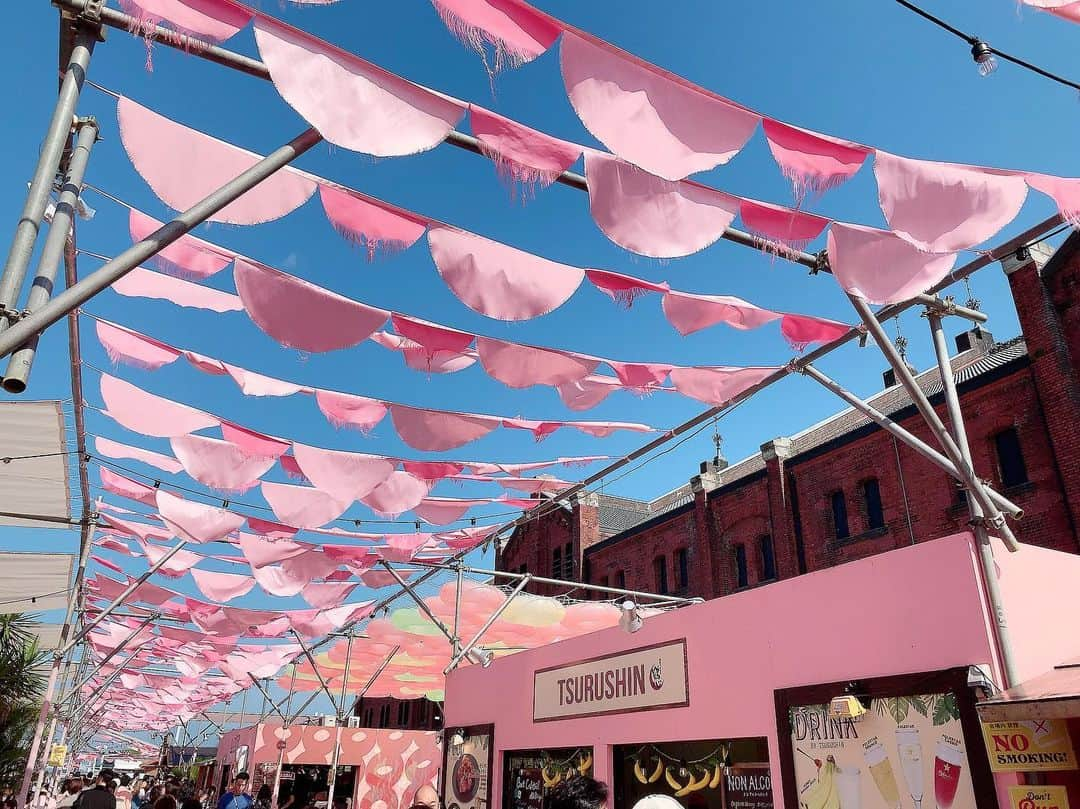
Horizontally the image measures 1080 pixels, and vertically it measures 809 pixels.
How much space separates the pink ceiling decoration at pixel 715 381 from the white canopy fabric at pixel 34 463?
551 centimetres

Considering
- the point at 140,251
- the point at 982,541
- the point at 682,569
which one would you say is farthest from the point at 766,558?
the point at 140,251

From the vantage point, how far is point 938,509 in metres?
17.1

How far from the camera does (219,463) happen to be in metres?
6.57

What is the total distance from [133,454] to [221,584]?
4.56 metres

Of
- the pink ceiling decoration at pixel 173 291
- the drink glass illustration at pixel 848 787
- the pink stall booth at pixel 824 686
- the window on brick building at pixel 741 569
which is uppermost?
the window on brick building at pixel 741 569

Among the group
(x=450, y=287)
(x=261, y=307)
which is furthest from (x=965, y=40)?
(x=261, y=307)

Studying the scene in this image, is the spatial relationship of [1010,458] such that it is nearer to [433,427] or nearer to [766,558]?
[766,558]

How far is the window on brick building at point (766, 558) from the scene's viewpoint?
861 inches

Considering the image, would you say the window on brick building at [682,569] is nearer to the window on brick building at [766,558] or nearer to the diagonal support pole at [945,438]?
the window on brick building at [766,558]

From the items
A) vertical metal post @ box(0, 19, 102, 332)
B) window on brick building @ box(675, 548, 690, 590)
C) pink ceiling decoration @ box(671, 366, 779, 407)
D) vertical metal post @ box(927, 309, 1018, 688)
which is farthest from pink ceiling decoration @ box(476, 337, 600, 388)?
window on brick building @ box(675, 548, 690, 590)

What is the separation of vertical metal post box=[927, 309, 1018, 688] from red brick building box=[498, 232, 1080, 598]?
8047mm

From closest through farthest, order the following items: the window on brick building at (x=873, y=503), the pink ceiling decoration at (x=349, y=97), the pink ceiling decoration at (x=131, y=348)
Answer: the pink ceiling decoration at (x=349, y=97)
the pink ceiling decoration at (x=131, y=348)
the window on brick building at (x=873, y=503)

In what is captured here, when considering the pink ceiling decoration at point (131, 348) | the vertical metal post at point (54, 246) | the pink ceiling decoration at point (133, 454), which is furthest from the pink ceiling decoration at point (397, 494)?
the vertical metal post at point (54, 246)

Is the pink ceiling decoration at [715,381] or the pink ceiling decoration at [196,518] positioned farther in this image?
the pink ceiling decoration at [196,518]
